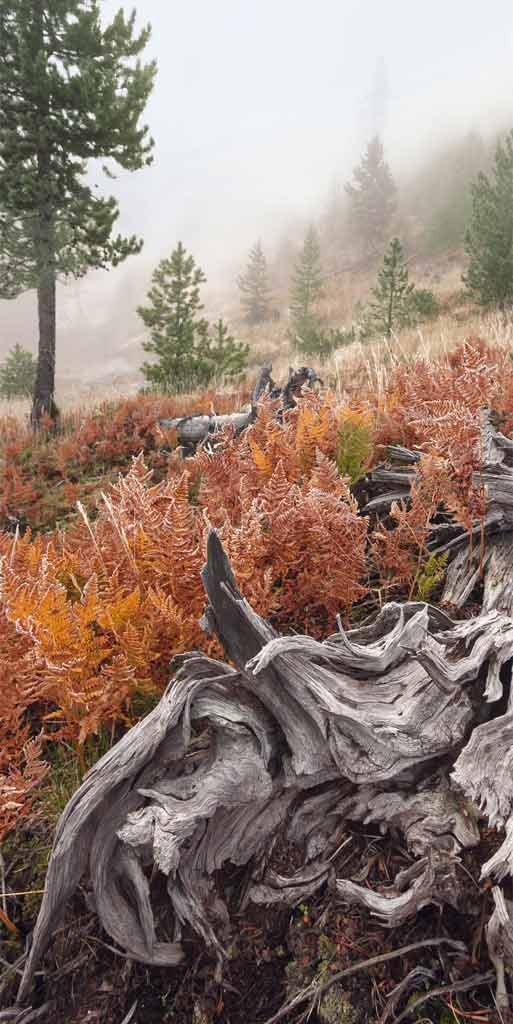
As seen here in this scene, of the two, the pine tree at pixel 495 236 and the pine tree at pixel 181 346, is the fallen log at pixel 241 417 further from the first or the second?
the pine tree at pixel 495 236

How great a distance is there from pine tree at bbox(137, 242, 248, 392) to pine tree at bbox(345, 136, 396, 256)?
157 ft

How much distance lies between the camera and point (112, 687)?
2.07 m

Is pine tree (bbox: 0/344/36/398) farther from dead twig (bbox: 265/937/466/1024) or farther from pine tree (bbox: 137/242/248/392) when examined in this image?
dead twig (bbox: 265/937/466/1024)

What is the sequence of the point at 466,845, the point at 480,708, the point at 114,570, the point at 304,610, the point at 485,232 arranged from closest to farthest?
the point at 466,845
the point at 480,708
the point at 114,570
the point at 304,610
the point at 485,232

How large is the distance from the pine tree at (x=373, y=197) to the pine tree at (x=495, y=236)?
131 feet

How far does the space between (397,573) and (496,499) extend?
66 cm

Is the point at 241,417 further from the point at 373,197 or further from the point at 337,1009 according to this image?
the point at 373,197

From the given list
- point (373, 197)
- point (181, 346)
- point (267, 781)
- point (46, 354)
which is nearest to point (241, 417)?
point (267, 781)

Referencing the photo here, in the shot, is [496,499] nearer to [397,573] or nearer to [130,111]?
[397,573]

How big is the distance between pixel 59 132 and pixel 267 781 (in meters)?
13.7

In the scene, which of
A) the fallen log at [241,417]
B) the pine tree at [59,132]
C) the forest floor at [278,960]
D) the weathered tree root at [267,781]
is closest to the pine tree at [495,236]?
the pine tree at [59,132]

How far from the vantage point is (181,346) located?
15719 millimetres

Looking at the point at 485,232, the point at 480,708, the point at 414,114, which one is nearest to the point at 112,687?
the point at 480,708

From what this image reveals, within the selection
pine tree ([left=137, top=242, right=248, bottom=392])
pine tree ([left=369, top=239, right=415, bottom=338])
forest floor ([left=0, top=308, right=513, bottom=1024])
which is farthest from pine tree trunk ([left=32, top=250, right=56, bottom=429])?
pine tree ([left=369, top=239, right=415, bottom=338])
